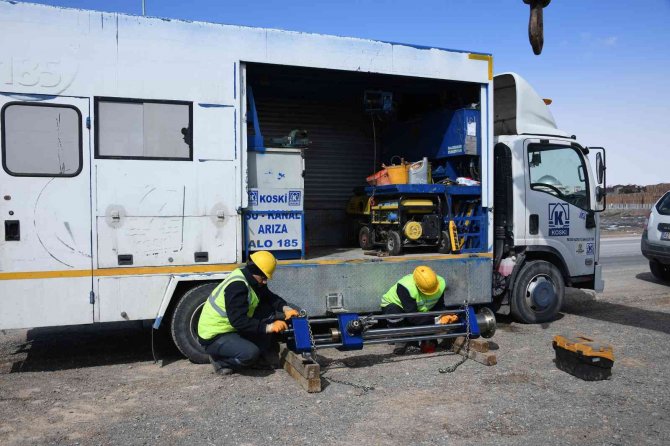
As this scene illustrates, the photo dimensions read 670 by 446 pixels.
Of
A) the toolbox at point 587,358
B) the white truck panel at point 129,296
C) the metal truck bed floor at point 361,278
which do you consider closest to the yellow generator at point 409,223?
the metal truck bed floor at point 361,278

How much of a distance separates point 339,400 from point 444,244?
311cm

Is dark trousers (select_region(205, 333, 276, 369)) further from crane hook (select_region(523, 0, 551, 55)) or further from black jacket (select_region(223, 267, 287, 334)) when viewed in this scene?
crane hook (select_region(523, 0, 551, 55))

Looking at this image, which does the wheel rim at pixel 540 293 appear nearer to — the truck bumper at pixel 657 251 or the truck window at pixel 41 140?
the truck bumper at pixel 657 251

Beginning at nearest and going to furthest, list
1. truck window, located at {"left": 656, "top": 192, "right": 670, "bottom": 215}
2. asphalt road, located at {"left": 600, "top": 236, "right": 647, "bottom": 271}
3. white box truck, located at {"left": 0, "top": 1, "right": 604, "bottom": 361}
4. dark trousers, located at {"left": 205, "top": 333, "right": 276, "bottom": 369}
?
white box truck, located at {"left": 0, "top": 1, "right": 604, "bottom": 361}, dark trousers, located at {"left": 205, "top": 333, "right": 276, "bottom": 369}, truck window, located at {"left": 656, "top": 192, "right": 670, "bottom": 215}, asphalt road, located at {"left": 600, "top": 236, "right": 647, "bottom": 271}

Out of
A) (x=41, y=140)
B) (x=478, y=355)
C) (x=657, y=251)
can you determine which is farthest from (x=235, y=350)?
(x=657, y=251)

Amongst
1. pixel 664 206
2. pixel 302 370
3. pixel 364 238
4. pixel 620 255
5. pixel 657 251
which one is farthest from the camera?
pixel 620 255

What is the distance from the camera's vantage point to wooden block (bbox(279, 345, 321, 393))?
5.08 m

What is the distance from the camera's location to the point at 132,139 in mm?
5723

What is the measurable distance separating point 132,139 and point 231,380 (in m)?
2.52

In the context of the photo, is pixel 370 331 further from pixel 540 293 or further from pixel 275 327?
pixel 540 293

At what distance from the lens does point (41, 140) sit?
5.43m

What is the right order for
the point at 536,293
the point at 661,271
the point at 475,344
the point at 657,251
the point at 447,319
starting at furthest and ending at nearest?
the point at 661,271, the point at 657,251, the point at 536,293, the point at 447,319, the point at 475,344

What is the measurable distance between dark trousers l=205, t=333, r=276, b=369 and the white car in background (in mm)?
9063

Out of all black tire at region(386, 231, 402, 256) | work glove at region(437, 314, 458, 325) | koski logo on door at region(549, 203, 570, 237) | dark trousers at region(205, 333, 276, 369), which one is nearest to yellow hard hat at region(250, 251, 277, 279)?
dark trousers at region(205, 333, 276, 369)
